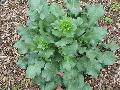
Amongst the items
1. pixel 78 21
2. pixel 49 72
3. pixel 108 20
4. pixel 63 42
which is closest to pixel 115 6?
pixel 108 20

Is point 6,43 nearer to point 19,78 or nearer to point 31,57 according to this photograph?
point 19,78

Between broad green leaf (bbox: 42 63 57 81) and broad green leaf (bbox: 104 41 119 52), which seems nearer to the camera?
broad green leaf (bbox: 42 63 57 81)

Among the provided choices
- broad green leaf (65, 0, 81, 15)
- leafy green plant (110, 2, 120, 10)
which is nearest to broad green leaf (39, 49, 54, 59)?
broad green leaf (65, 0, 81, 15)

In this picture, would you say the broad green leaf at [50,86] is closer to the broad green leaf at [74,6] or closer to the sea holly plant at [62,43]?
the sea holly plant at [62,43]

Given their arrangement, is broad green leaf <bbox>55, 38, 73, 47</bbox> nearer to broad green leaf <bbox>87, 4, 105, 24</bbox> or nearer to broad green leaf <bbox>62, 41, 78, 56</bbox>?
broad green leaf <bbox>62, 41, 78, 56</bbox>

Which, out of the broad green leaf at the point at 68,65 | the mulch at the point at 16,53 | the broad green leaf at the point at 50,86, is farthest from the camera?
the mulch at the point at 16,53

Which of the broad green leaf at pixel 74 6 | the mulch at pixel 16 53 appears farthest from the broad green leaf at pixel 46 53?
the mulch at pixel 16 53
